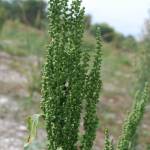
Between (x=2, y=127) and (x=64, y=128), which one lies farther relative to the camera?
(x=2, y=127)

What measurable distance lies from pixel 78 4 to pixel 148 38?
5964mm

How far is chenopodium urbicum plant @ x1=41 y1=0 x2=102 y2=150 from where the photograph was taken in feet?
12.2

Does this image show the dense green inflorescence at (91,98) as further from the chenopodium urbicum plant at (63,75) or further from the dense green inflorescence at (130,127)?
the dense green inflorescence at (130,127)

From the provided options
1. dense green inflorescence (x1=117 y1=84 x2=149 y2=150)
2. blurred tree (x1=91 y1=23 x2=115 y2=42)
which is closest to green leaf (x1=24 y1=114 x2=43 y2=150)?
dense green inflorescence (x1=117 y1=84 x2=149 y2=150)

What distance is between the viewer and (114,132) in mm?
11023

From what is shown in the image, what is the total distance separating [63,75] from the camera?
12.2 feet

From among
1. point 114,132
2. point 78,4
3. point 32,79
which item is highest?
point 78,4

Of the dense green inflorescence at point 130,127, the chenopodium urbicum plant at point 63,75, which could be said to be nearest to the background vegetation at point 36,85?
the chenopodium urbicum plant at point 63,75

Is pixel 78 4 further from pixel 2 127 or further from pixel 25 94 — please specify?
pixel 25 94

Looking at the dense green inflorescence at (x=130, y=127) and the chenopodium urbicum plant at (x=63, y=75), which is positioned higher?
the chenopodium urbicum plant at (x=63, y=75)

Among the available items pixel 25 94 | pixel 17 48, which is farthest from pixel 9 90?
pixel 17 48

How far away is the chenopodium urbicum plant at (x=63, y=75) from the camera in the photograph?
3.71 m

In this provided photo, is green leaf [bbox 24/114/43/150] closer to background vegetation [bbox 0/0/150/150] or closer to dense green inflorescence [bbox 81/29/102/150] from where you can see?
background vegetation [bbox 0/0/150/150]

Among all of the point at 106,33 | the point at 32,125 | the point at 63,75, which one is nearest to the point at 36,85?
the point at 106,33
